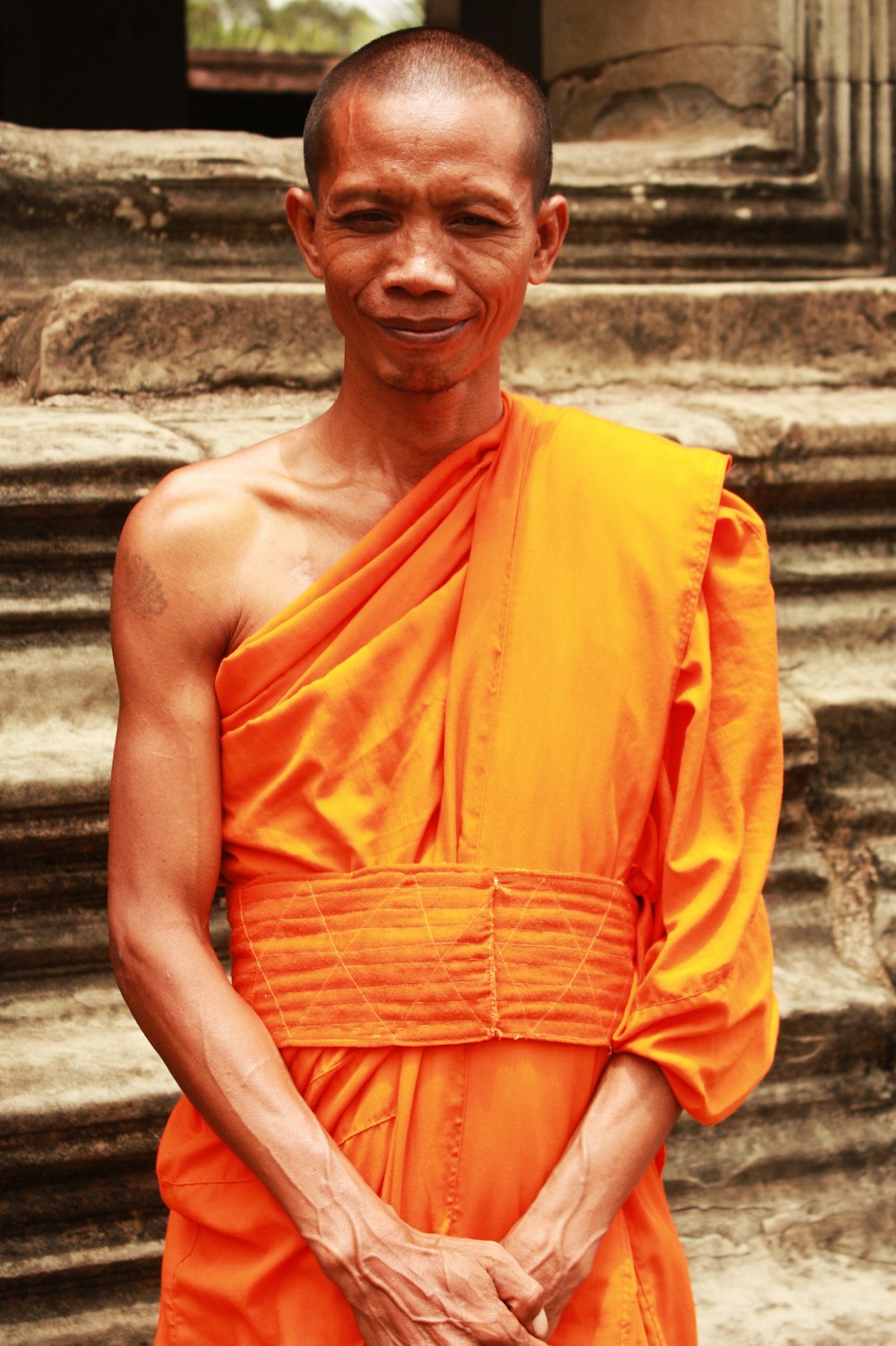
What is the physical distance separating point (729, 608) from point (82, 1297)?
4.61ft

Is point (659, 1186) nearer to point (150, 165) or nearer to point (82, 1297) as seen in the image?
point (82, 1297)

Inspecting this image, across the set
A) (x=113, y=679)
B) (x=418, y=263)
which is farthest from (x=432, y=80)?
(x=113, y=679)

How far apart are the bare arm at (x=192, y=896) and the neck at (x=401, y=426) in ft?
0.61

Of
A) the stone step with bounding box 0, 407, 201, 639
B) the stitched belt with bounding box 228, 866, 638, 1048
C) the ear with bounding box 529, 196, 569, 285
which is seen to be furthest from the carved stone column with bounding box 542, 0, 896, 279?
the stitched belt with bounding box 228, 866, 638, 1048

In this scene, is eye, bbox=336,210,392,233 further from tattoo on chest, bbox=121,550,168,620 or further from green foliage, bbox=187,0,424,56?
green foliage, bbox=187,0,424,56

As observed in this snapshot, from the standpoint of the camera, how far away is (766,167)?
11.1 feet

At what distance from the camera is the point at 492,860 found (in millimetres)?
1554

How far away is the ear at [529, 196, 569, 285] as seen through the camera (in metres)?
1.69

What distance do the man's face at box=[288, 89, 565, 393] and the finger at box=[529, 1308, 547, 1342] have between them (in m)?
0.97

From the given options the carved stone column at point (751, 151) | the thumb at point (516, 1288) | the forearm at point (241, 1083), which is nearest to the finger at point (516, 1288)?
the thumb at point (516, 1288)

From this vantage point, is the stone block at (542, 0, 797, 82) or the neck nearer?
the neck

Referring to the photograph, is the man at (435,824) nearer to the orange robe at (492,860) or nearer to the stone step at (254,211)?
the orange robe at (492,860)

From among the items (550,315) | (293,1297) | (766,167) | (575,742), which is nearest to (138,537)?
(575,742)

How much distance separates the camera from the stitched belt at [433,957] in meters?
1.55
